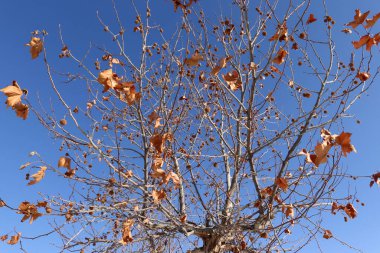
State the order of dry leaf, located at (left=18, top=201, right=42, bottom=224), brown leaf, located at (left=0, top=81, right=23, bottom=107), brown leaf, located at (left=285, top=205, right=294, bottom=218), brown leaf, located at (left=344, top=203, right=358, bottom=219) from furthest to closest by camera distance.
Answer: brown leaf, located at (left=285, top=205, right=294, bottom=218)
brown leaf, located at (left=344, top=203, right=358, bottom=219)
dry leaf, located at (left=18, top=201, right=42, bottom=224)
brown leaf, located at (left=0, top=81, right=23, bottom=107)

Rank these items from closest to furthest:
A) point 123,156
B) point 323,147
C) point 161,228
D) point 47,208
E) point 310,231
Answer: point 323,147 < point 47,208 < point 310,231 < point 161,228 < point 123,156

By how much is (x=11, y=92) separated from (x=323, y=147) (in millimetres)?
2231

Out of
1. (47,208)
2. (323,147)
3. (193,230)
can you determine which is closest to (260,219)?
(193,230)

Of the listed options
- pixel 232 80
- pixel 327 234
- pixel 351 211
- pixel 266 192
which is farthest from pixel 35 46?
pixel 327 234

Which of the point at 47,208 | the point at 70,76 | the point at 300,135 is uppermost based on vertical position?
the point at 70,76

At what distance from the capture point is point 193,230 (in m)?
4.44

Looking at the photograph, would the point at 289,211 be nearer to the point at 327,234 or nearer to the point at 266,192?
the point at 266,192

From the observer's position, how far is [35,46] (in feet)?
8.92

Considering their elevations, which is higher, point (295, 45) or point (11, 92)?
point (295, 45)

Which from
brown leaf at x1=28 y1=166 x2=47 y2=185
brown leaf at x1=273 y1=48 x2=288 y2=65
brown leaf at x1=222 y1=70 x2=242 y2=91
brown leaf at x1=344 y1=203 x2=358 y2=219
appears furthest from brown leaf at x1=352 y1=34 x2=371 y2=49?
brown leaf at x1=28 y1=166 x2=47 y2=185

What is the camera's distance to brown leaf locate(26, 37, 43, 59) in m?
2.70

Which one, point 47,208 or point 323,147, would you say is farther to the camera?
point 47,208

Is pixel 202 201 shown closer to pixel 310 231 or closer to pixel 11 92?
pixel 310 231

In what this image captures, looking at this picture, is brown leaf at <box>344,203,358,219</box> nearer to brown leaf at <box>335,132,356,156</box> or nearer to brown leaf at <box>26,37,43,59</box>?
brown leaf at <box>335,132,356,156</box>
